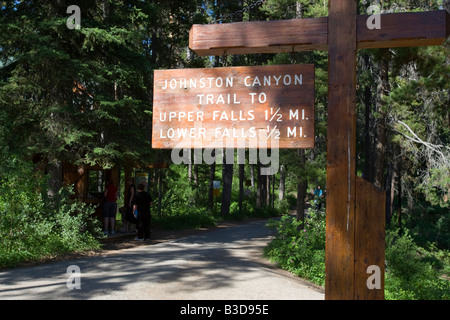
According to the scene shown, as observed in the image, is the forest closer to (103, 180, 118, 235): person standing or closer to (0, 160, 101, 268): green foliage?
(0, 160, 101, 268): green foliage

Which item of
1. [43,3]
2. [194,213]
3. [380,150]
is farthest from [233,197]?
[43,3]

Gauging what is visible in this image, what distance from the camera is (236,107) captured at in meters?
4.41

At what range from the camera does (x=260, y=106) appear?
435 cm

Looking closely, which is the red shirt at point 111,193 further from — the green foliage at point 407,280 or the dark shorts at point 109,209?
the green foliage at point 407,280

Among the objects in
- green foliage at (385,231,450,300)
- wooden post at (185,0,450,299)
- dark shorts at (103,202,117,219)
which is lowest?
green foliage at (385,231,450,300)

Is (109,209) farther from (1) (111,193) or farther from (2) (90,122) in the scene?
(2) (90,122)

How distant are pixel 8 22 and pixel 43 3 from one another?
131cm

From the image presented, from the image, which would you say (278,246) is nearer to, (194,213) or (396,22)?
(396,22)

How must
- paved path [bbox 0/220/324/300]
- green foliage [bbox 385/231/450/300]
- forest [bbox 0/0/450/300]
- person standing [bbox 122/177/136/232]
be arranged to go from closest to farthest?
paved path [bbox 0/220/324/300] → green foliage [bbox 385/231/450/300] → forest [bbox 0/0/450/300] → person standing [bbox 122/177/136/232]

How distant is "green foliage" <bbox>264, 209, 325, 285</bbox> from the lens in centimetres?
902

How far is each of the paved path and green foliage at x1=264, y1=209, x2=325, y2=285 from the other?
37cm

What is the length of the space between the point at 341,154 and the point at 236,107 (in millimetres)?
1150

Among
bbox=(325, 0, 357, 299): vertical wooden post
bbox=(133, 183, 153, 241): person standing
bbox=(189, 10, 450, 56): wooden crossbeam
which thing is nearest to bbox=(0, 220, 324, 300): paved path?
bbox=(133, 183, 153, 241): person standing

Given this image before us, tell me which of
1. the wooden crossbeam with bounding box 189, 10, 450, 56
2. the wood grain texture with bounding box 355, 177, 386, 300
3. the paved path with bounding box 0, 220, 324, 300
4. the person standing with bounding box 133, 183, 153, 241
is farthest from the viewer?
the person standing with bounding box 133, 183, 153, 241
